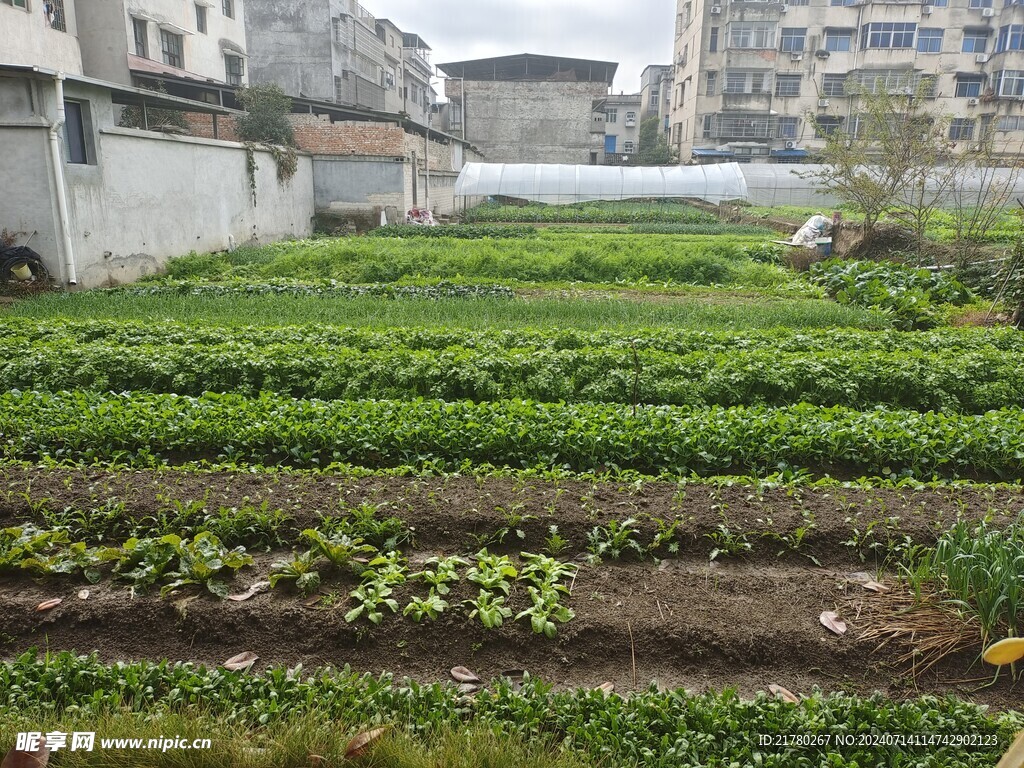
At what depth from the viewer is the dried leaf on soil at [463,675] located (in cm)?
370

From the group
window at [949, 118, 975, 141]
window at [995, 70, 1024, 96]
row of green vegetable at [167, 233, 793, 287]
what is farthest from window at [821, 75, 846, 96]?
row of green vegetable at [167, 233, 793, 287]

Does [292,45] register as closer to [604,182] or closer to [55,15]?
[55,15]

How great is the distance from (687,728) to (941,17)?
64.8 metres

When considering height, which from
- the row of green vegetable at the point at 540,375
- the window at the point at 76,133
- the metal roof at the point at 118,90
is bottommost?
the row of green vegetable at the point at 540,375

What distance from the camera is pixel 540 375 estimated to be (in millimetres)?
8078

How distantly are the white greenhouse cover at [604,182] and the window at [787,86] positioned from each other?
21.0 m

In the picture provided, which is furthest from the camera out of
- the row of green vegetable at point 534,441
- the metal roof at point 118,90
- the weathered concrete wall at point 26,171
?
A: the weathered concrete wall at point 26,171

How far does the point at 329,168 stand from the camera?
29.0 meters

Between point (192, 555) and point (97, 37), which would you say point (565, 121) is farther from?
point (192, 555)

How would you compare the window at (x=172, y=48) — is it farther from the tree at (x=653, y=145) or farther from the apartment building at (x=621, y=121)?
the apartment building at (x=621, y=121)

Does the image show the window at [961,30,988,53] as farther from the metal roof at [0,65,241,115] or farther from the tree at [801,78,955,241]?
the metal roof at [0,65,241,115]

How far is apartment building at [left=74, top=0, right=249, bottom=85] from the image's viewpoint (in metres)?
26.2

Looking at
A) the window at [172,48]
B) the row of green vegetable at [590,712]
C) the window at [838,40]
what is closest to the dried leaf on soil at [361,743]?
the row of green vegetable at [590,712]

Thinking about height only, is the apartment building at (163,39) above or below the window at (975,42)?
below
